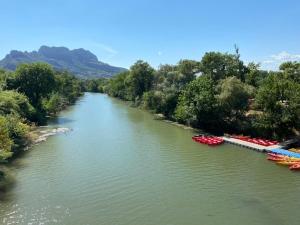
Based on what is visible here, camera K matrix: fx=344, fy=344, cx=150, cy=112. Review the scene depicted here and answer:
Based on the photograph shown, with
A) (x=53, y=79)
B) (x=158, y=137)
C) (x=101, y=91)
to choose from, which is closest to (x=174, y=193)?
(x=158, y=137)

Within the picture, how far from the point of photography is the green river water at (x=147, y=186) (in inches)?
974

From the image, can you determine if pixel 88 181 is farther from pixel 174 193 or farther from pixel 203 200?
pixel 203 200

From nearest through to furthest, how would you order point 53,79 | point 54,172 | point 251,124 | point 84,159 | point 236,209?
point 236,209 → point 54,172 → point 84,159 → point 251,124 → point 53,79

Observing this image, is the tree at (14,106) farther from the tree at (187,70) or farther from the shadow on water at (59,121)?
the tree at (187,70)

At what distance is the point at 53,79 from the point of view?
2815 inches

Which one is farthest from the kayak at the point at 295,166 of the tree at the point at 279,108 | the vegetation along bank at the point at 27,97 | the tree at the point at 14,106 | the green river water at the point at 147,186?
the tree at the point at 14,106

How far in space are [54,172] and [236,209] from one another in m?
18.1

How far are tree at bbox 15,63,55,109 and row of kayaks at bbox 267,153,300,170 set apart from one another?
47.5m

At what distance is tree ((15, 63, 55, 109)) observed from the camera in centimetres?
6881

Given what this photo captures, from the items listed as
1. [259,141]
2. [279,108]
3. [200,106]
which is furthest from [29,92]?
[279,108]

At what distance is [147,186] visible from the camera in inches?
1212

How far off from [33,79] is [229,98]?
39.1 meters

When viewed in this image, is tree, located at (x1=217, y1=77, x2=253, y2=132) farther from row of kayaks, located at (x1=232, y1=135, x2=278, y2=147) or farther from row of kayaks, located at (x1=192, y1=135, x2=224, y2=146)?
row of kayaks, located at (x1=192, y1=135, x2=224, y2=146)

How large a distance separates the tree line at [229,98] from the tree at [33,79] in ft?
73.0
